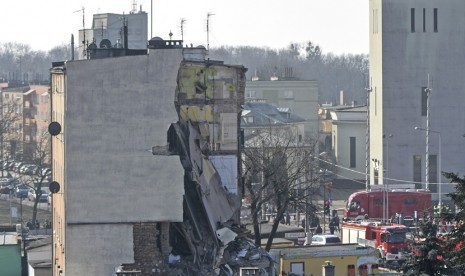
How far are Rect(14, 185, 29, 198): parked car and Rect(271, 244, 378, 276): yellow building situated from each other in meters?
44.4

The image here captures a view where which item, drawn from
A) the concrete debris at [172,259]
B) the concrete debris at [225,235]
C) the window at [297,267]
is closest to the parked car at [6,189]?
the window at [297,267]

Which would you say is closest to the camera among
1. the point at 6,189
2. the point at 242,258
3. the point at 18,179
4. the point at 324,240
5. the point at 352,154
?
the point at 242,258

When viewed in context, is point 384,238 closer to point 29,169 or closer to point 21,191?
point 21,191

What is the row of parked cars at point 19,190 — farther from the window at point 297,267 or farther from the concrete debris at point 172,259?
the concrete debris at point 172,259

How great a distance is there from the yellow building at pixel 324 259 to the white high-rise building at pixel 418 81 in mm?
41276

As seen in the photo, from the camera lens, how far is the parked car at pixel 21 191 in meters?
97.4

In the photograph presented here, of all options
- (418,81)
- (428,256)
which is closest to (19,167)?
(418,81)

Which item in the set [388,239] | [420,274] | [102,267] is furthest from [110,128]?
[388,239]

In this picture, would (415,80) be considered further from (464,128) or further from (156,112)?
(156,112)

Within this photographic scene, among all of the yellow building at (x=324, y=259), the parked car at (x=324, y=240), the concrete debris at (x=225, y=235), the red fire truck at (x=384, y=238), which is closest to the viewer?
the concrete debris at (x=225, y=235)

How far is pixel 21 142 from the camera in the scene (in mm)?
123688

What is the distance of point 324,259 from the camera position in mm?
52781

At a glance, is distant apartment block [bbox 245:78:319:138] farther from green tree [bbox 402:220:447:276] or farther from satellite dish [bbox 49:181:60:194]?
green tree [bbox 402:220:447:276]

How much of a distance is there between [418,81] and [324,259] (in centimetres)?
4468
